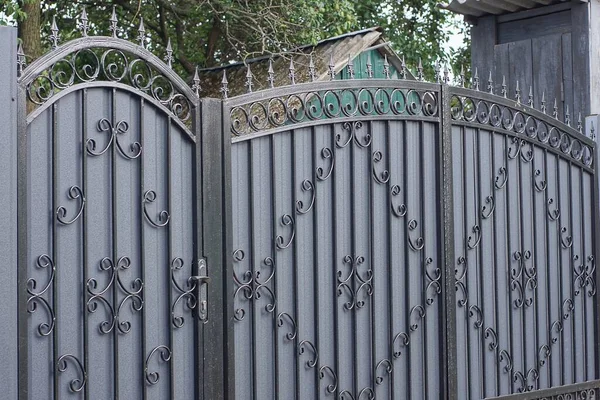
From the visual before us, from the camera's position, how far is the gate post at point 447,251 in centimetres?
578

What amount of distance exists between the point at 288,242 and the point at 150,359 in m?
0.96

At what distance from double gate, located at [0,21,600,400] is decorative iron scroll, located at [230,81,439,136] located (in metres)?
0.01

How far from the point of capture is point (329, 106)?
5352mm

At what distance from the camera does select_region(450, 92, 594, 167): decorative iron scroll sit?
605 centimetres

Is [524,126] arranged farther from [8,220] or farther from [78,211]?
[8,220]

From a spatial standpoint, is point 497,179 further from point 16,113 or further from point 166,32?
point 166,32

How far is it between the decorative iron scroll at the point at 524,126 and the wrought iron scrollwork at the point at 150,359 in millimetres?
2349

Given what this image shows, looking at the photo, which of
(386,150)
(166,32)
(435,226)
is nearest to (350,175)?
(386,150)

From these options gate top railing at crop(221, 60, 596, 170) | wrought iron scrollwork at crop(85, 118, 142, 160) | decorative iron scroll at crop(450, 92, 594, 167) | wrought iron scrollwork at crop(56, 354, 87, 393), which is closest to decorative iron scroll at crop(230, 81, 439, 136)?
gate top railing at crop(221, 60, 596, 170)

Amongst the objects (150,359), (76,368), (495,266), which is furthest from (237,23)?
(76,368)

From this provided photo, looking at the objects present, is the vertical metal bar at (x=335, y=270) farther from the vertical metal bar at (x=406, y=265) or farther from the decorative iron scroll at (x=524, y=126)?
the decorative iron scroll at (x=524, y=126)

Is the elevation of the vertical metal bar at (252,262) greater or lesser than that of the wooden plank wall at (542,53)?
lesser

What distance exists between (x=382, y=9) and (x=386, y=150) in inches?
470

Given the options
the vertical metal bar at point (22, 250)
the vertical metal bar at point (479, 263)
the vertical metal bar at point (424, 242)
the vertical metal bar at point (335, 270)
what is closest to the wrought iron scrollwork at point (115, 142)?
the vertical metal bar at point (22, 250)
